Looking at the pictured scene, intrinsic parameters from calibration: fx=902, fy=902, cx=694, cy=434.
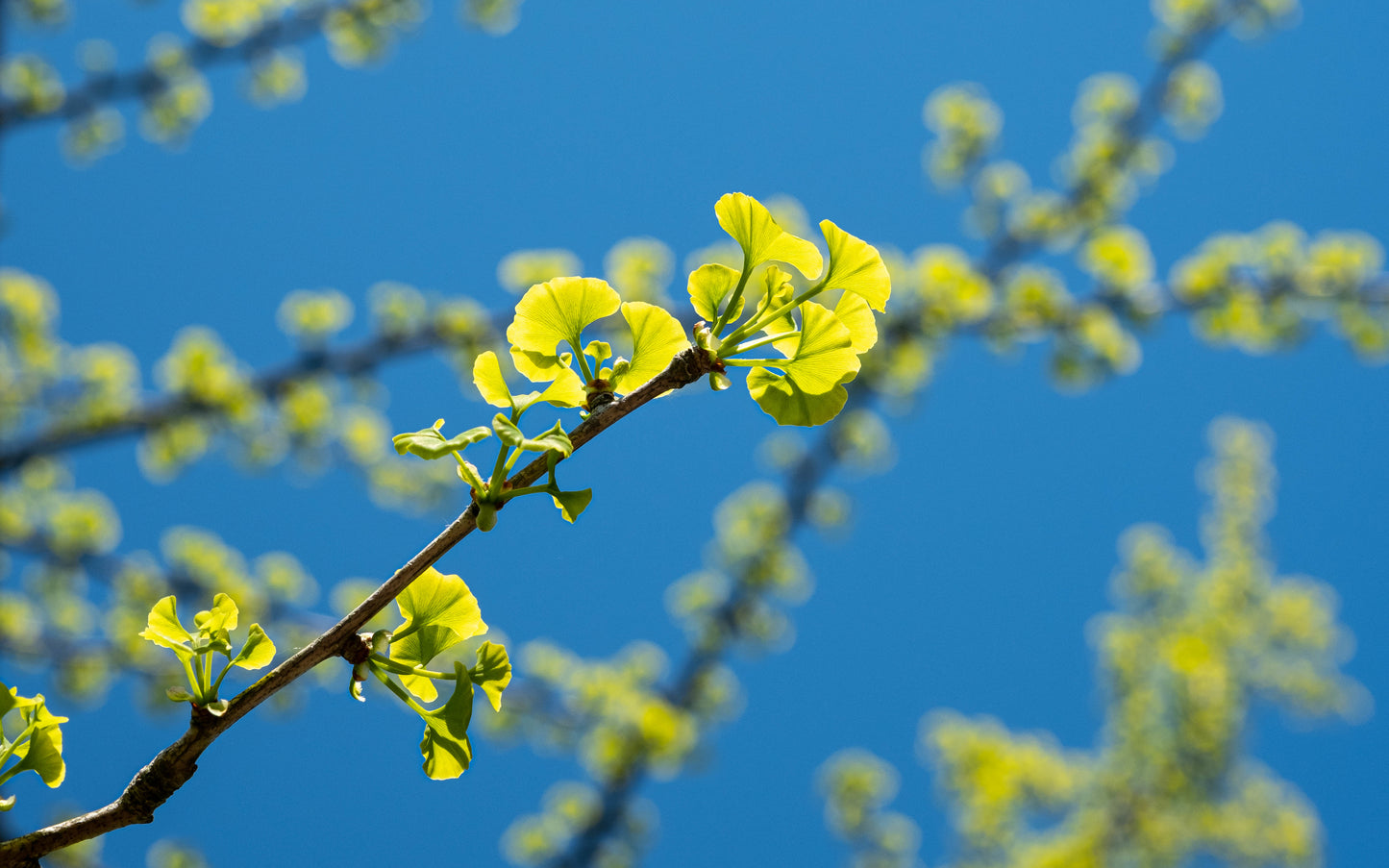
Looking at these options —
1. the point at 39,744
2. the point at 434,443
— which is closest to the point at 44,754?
the point at 39,744

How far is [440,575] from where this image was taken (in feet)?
2.01

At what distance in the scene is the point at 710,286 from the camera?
639 mm

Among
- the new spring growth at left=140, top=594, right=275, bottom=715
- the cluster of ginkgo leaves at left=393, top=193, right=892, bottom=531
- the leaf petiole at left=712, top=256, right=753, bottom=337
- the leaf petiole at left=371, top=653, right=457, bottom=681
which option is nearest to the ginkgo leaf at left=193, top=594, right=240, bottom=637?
the new spring growth at left=140, top=594, right=275, bottom=715

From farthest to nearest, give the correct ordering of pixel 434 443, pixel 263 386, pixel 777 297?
pixel 263 386 → pixel 777 297 → pixel 434 443

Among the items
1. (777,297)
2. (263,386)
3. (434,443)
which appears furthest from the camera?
(263,386)

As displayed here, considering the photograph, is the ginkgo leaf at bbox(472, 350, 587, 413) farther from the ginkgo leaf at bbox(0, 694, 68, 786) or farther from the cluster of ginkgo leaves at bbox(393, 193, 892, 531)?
the ginkgo leaf at bbox(0, 694, 68, 786)

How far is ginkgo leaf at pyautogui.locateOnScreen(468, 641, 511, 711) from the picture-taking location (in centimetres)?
62

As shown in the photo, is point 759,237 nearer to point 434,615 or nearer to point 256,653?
point 434,615

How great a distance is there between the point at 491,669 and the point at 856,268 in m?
0.38

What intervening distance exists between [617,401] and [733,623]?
3.35 m

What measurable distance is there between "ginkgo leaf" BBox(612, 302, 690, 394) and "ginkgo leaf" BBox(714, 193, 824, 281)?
0.07 m

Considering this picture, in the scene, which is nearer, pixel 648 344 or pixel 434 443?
pixel 434 443

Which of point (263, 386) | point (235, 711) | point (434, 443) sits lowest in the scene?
point (235, 711)

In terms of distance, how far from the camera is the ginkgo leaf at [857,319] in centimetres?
61
